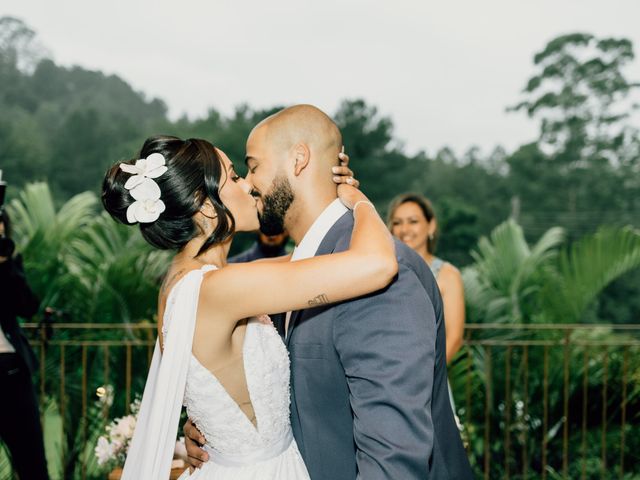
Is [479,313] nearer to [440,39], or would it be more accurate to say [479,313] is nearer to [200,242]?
[200,242]

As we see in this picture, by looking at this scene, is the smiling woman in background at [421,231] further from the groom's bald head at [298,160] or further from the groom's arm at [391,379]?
the groom's arm at [391,379]

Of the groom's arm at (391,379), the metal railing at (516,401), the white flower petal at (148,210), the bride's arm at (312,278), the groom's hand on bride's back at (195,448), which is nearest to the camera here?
the groom's arm at (391,379)

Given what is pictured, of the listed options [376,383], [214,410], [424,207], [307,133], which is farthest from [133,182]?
[424,207]

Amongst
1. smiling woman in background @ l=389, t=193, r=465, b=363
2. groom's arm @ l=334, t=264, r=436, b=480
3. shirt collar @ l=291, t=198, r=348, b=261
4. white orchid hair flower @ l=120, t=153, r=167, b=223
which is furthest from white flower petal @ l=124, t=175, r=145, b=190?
smiling woman in background @ l=389, t=193, r=465, b=363

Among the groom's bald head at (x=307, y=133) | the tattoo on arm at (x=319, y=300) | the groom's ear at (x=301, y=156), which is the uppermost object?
the groom's bald head at (x=307, y=133)

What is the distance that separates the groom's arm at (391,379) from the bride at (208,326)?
245 millimetres

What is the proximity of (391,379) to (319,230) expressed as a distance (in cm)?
57

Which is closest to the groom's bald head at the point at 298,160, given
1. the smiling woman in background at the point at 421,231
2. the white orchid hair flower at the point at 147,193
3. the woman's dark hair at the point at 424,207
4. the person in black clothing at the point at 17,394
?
the white orchid hair flower at the point at 147,193

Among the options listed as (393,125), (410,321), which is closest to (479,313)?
(410,321)

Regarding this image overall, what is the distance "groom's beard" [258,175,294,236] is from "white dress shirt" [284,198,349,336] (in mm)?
111

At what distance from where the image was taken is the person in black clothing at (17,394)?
3496mm

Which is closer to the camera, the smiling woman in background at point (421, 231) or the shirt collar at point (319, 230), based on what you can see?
the shirt collar at point (319, 230)

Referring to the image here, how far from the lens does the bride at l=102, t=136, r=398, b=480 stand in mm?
1790

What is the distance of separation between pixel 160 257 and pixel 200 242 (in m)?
4.86
